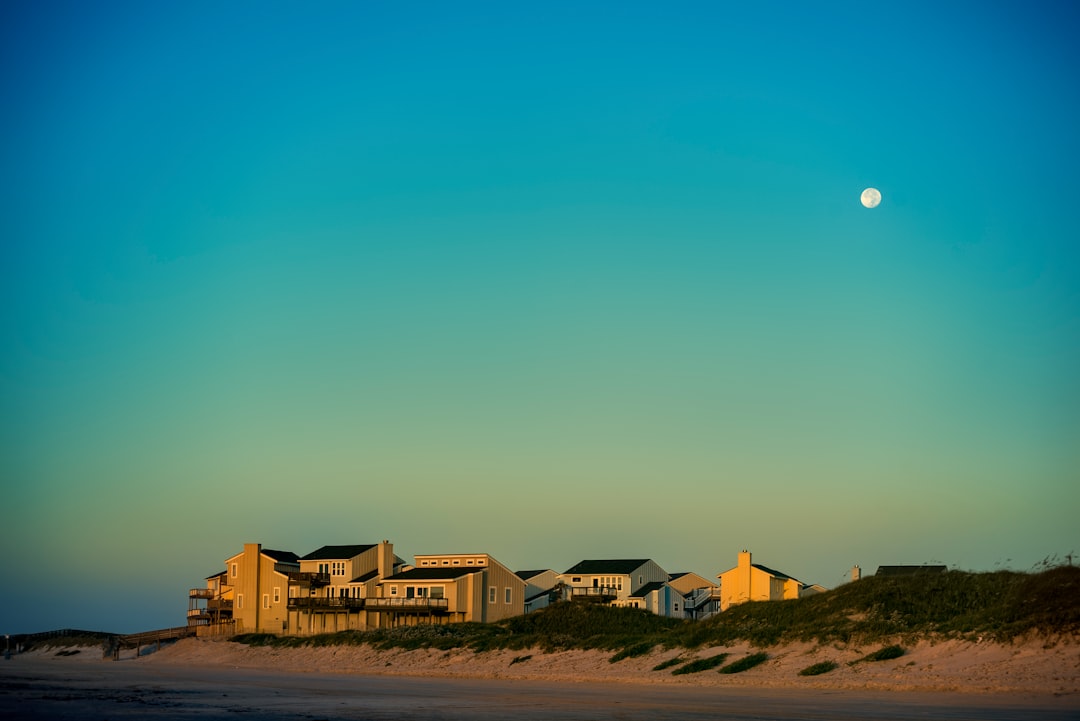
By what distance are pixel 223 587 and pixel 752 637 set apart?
6257 centimetres

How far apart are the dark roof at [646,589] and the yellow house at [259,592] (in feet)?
109

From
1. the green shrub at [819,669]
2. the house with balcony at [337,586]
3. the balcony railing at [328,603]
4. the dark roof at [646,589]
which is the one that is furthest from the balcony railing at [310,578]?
the green shrub at [819,669]

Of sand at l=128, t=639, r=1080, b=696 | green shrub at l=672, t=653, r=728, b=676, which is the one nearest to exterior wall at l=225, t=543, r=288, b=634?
sand at l=128, t=639, r=1080, b=696

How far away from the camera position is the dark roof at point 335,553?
314 ft

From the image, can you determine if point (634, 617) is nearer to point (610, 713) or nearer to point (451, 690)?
point (451, 690)

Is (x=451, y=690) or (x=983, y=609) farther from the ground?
(x=983, y=609)

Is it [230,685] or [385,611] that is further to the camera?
[385,611]

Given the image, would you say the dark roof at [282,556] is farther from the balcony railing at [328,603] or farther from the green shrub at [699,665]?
the green shrub at [699,665]

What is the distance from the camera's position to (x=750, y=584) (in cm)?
9475

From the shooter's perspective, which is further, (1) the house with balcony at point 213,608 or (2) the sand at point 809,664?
(1) the house with balcony at point 213,608

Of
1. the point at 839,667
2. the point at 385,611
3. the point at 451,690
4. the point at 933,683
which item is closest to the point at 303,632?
the point at 385,611

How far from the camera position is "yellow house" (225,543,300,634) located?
90.8 m

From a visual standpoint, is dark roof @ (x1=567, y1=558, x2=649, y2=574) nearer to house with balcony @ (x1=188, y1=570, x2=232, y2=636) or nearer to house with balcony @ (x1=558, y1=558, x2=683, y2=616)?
house with balcony @ (x1=558, y1=558, x2=683, y2=616)

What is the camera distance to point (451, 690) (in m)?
42.7
